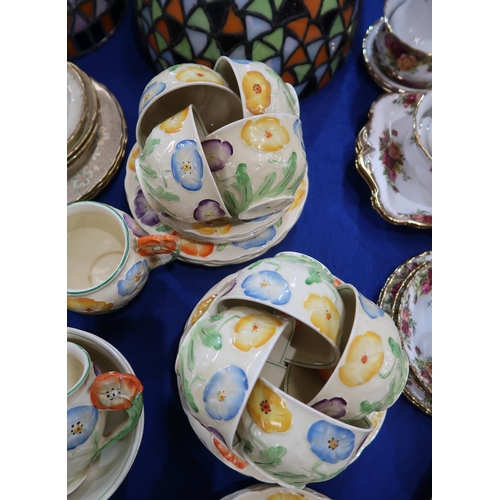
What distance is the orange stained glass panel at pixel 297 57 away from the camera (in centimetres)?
61

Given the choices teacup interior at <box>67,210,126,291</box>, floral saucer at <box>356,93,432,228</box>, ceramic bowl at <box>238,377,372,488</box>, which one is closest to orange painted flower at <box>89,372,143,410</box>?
ceramic bowl at <box>238,377,372,488</box>

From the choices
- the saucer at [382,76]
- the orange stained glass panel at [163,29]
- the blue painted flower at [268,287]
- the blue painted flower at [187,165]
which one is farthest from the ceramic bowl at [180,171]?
the saucer at [382,76]

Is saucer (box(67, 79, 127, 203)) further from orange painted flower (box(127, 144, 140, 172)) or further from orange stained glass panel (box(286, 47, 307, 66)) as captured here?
orange stained glass panel (box(286, 47, 307, 66))

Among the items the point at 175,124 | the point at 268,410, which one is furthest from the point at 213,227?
the point at 268,410

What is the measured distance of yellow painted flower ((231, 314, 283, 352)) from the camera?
0.37 meters

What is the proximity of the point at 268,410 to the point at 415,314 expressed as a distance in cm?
34

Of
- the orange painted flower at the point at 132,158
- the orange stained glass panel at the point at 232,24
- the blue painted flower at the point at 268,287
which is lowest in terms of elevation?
the blue painted flower at the point at 268,287

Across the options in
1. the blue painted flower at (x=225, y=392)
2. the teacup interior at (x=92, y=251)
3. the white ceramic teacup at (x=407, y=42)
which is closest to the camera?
the blue painted flower at (x=225, y=392)

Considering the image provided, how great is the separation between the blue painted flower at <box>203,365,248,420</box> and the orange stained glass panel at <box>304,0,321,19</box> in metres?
0.47

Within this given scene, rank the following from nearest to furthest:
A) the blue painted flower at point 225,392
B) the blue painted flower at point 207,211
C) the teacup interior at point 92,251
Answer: the blue painted flower at point 225,392
the blue painted flower at point 207,211
the teacup interior at point 92,251

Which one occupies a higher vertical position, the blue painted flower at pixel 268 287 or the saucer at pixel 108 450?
the blue painted flower at pixel 268 287

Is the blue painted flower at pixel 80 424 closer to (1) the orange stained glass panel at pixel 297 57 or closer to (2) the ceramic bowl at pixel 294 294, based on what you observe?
(2) the ceramic bowl at pixel 294 294

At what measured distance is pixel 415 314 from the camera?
617 millimetres

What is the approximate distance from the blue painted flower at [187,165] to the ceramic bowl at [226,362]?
0.14m
